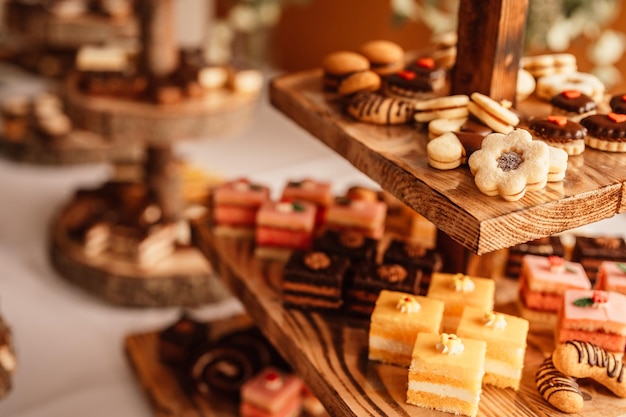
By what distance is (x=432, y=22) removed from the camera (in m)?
3.54

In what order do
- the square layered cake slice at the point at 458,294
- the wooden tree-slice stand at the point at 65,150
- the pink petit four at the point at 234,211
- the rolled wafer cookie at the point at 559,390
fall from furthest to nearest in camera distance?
the wooden tree-slice stand at the point at 65,150
the pink petit four at the point at 234,211
the square layered cake slice at the point at 458,294
the rolled wafer cookie at the point at 559,390

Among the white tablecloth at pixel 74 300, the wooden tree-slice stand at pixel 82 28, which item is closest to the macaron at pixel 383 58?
the white tablecloth at pixel 74 300

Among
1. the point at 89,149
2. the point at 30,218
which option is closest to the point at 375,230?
the point at 30,218

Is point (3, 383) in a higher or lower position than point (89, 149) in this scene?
higher

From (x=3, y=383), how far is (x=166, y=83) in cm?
158

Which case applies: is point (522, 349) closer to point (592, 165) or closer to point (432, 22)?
point (592, 165)

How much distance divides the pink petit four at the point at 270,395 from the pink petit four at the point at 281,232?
1.24 feet

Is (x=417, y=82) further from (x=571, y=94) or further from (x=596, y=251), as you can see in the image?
(x=596, y=251)

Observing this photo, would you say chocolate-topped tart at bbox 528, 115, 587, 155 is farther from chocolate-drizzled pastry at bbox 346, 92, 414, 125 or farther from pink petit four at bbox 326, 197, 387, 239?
pink petit four at bbox 326, 197, 387, 239

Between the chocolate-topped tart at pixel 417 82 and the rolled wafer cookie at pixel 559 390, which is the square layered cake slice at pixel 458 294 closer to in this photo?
the rolled wafer cookie at pixel 559 390

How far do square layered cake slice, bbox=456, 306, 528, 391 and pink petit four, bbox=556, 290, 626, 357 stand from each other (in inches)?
3.6

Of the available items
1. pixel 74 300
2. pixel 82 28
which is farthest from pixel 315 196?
pixel 82 28

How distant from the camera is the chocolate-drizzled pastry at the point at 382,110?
1.56 meters

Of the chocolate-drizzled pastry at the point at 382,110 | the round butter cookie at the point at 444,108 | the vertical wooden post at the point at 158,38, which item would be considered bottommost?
the vertical wooden post at the point at 158,38
